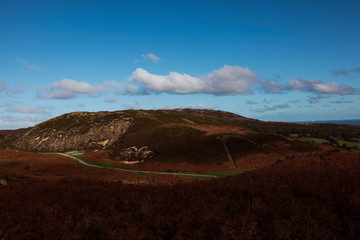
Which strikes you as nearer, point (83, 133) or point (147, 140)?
point (147, 140)

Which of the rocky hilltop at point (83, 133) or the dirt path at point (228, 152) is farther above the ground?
the rocky hilltop at point (83, 133)

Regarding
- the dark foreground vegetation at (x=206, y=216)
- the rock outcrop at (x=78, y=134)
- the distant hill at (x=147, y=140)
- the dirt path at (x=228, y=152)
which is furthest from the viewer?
the rock outcrop at (x=78, y=134)

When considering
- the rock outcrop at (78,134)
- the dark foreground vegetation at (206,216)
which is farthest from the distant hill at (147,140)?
the dark foreground vegetation at (206,216)

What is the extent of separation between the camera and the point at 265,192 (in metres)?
10.6

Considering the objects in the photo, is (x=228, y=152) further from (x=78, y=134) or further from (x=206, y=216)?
(x=78, y=134)

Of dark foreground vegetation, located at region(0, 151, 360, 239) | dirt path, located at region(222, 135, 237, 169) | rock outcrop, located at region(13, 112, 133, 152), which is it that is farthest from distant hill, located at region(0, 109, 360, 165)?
dark foreground vegetation, located at region(0, 151, 360, 239)

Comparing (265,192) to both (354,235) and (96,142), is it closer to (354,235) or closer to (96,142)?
(354,235)

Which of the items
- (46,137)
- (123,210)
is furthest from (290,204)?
(46,137)

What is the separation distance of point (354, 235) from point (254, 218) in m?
3.24

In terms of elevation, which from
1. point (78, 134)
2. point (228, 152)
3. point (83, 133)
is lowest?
point (228, 152)

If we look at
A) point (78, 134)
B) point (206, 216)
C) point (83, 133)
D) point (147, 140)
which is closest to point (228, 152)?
point (147, 140)

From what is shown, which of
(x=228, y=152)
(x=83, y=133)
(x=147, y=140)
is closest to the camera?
(x=228, y=152)

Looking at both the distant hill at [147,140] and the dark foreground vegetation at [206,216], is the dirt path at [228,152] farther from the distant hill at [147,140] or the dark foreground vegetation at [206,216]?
the dark foreground vegetation at [206,216]

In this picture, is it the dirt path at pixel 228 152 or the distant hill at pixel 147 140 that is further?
the distant hill at pixel 147 140
